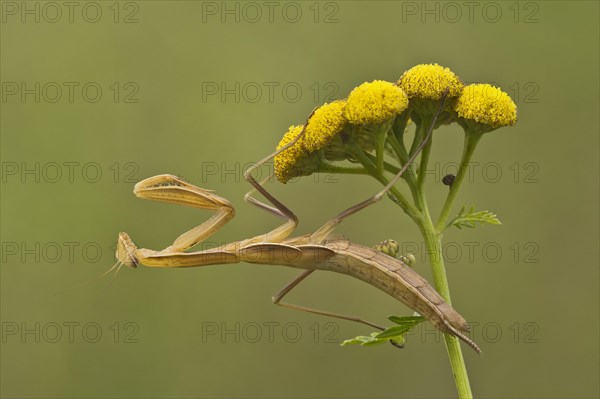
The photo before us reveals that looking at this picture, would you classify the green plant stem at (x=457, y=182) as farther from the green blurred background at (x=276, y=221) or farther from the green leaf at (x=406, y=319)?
the green blurred background at (x=276, y=221)

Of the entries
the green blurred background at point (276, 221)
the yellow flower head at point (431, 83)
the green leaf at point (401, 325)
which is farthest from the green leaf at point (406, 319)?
the green blurred background at point (276, 221)

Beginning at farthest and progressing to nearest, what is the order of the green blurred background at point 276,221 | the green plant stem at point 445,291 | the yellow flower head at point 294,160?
1. the green blurred background at point 276,221
2. the yellow flower head at point 294,160
3. the green plant stem at point 445,291

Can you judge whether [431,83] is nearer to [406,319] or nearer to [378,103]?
[378,103]

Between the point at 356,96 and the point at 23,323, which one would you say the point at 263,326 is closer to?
the point at 23,323

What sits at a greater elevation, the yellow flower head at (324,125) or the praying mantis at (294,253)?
the yellow flower head at (324,125)

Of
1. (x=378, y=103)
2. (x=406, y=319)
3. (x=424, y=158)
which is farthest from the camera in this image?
(x=424, y=158)

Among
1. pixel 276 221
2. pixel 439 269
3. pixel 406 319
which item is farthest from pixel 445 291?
pixel 276 221
